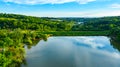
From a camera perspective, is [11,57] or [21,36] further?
[21,36]

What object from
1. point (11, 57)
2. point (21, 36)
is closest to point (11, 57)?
point (11, 57)

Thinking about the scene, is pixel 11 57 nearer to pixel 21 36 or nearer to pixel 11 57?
pixel 11 57

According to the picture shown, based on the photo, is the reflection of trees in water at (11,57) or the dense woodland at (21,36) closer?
the reflection of trees in water at (11,57)

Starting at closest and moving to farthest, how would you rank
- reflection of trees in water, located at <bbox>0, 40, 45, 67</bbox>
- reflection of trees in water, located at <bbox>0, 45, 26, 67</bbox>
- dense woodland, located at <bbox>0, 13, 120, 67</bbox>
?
reflection of trees in water, located at <bbox>0, 45, 26, 67</bbox>
reflection of trees in water, located at <bbox>0, 40, 45, 67</bbox>
dense woodland, located at <bbox>0, 13, 120, 67</bbox>

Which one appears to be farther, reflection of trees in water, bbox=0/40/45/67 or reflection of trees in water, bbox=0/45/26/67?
reflection of trees in water, bbox=0/40/45/67

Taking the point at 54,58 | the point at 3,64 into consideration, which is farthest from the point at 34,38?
the point at 3,64

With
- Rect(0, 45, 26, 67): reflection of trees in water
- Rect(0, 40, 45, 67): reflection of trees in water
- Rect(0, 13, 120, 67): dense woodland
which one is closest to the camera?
Rect(0, 45, 26, 67): reflection of trees in water

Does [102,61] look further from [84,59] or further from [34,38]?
[34,38]

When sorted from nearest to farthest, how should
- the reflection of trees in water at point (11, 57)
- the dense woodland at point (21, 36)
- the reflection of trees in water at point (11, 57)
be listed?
the reflection of trees in water at point (11, 57) < the reflection of trees in water at point (11, 57) < the dense woodland at point (21, 36)

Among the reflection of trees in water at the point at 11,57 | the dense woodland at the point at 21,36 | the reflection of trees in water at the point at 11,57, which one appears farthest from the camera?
the dense woodland at the point at 21,36

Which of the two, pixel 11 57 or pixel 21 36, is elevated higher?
pixel 21 36

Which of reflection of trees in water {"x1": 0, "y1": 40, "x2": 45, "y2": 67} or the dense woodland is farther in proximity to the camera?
the dense woodland
